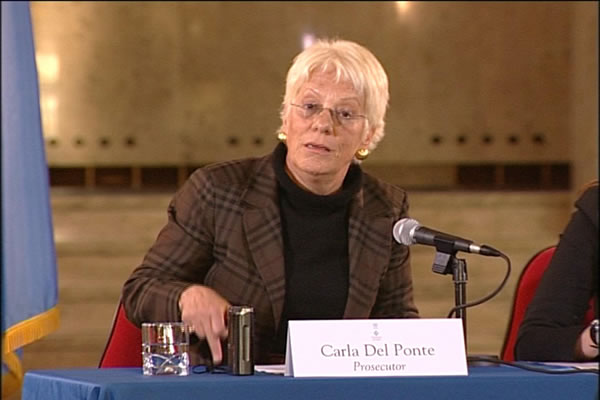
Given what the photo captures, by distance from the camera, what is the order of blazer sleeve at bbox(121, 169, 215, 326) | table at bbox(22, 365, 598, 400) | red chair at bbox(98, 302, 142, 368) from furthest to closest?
red chair at bbox(98, 302, 142, 368) → blazer sleeve at bbox(121, 169, 215, 326) → table at bbox(22, 365, 598, 400)

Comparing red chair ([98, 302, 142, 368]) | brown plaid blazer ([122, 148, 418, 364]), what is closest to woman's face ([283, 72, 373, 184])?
brown plaid blazer ([122, 148, 418, 364])

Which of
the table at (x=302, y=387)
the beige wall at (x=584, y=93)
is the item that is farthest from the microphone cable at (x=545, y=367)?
the beige wall at (x=584, y=93)

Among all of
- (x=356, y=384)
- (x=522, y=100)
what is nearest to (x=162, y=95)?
(x=522, y=100)

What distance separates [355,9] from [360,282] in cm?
409

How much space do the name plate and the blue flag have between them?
124 centimetres

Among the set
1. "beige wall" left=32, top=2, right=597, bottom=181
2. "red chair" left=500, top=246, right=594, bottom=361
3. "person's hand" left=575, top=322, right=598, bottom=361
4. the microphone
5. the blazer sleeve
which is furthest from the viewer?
"beige wall" left=32, top=2, right=597, bottom=181

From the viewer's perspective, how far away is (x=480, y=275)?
6250mm

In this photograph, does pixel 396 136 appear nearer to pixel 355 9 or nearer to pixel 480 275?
pixel 355 9

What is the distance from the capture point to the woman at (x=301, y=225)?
3062 mm

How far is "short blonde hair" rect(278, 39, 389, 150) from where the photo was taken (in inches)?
125

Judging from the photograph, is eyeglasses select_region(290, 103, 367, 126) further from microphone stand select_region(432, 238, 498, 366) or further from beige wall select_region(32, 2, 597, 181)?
beige wall select_region(32, 2, 597, 181)

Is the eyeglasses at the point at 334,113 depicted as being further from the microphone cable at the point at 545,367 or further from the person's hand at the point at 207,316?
the microphone cable at the point at 545,367

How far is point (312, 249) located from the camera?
10.4ft

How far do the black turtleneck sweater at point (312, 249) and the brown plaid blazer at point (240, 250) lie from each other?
4 centimetres
